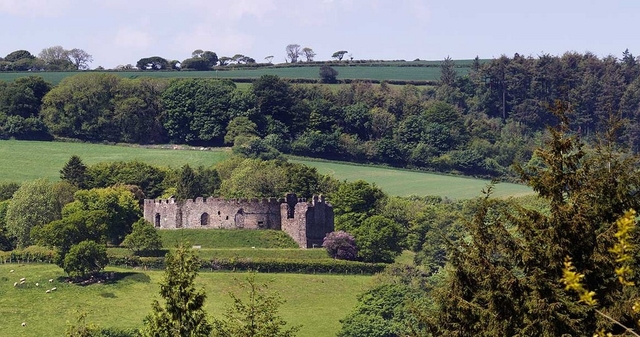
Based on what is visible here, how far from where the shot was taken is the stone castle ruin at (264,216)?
89812 mm

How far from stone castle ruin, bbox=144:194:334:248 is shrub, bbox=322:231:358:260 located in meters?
2.58

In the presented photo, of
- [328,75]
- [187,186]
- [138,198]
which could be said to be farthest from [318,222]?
[328,75]

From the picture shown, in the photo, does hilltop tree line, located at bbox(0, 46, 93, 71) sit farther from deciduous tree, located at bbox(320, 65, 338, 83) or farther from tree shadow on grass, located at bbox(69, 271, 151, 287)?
tree shadow on grass, located at bbox(69, 271, 151, 287)

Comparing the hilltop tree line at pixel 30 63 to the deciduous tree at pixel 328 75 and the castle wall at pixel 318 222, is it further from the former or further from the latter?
the castle wall at pixel 318 222

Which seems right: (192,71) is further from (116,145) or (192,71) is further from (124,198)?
(124,198)

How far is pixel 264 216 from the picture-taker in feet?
297

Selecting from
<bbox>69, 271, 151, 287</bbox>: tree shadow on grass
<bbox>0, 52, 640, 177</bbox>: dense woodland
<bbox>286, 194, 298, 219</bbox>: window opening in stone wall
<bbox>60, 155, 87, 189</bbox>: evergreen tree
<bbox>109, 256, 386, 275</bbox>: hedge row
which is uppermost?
<bbox>0, 52, 640, 177</bbox>: dense woodland

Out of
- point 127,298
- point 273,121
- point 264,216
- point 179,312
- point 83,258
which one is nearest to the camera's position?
point 179,312

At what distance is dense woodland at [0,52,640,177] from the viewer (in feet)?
430

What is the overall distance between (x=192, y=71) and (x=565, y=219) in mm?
150440

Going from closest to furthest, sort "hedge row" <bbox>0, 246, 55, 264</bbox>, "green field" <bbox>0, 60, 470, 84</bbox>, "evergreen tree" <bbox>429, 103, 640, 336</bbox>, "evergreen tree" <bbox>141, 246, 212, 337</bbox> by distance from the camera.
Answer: "evergreen tree" <bbox>429, 103, 640, 336</bbox> → "evergreen tree" <bbox>141, 246, 212, 337</bbox> → "hedge row" <bbox>0, 246, 55, 264</bbox> → "green field" <bbox>0, 60, 470, 84</bbox>

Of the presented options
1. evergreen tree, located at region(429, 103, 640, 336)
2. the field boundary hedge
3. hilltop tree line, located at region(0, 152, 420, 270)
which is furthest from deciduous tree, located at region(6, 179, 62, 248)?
evergreen tree, located at region(429, 103, 640, 336)

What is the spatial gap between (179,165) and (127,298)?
3904 centimetres

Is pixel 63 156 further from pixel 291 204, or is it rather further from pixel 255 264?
pixel 255 264
